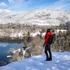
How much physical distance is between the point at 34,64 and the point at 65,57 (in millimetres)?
2169

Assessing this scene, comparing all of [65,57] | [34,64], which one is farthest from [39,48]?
[34,64]

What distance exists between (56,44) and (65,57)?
5098mm

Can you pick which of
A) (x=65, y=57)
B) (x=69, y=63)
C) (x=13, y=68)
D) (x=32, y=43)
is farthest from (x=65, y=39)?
(x=13, y=68)

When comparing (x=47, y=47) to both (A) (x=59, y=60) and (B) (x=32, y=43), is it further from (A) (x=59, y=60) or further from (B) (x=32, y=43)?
(B) (x=32, y=43)

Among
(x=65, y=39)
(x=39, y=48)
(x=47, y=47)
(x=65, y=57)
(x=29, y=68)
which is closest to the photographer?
(x=29, y=68)

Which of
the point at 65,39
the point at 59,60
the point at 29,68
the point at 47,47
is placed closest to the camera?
the point at 29,68

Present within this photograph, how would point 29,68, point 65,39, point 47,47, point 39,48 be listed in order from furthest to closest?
point 65,39
point 39,48
point 47,47
point 29,68

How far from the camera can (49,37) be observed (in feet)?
39.0

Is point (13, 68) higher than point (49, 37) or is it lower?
lower

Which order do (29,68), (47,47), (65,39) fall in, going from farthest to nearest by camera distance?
(65,39) < (47,47) < (29,68)

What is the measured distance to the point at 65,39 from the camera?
1927cm

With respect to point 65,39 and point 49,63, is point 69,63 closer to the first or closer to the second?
point 49,63

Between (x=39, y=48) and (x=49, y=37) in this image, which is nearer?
(x=49, y=37)

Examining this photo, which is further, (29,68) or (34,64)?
(34,64)
